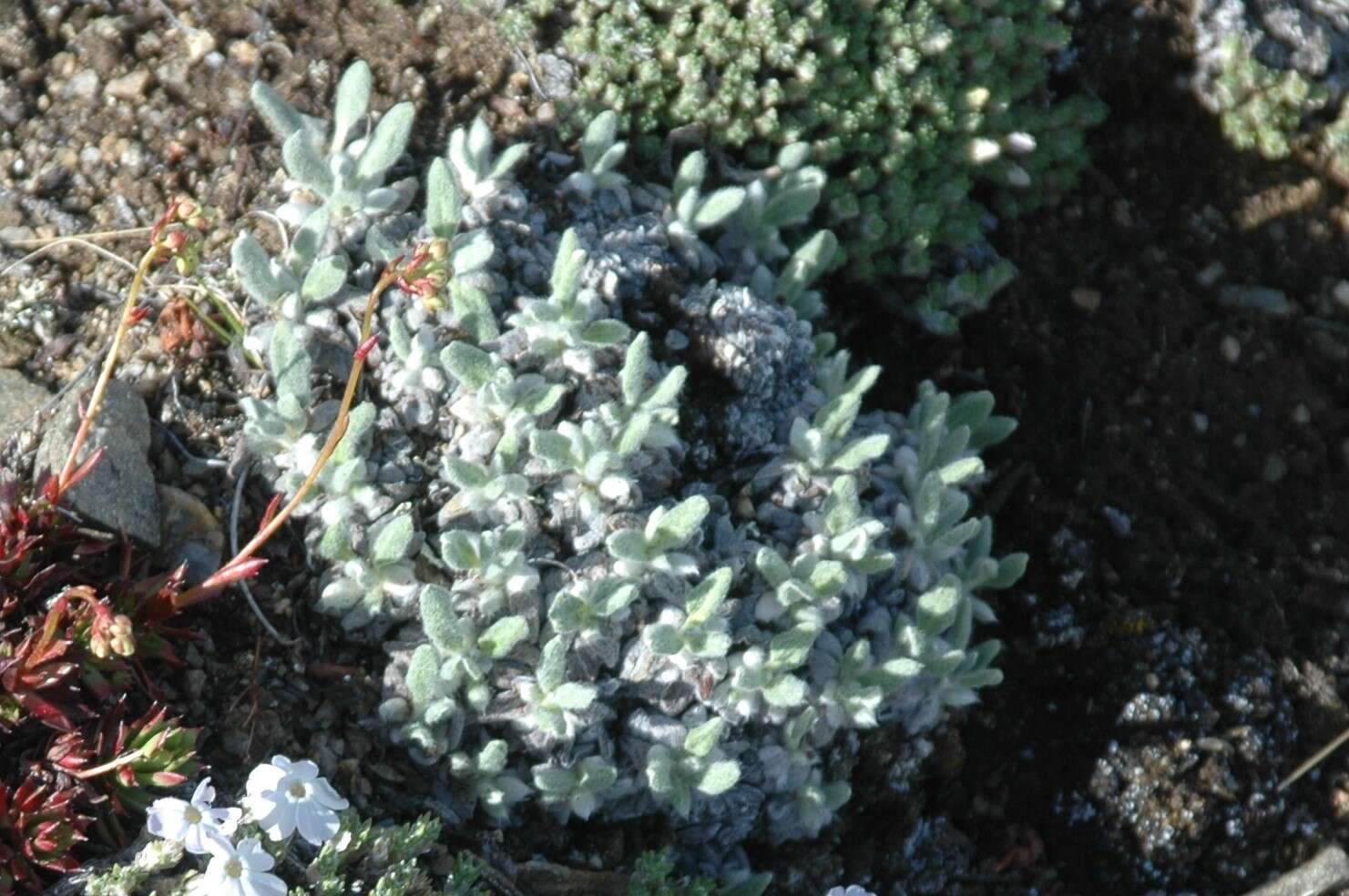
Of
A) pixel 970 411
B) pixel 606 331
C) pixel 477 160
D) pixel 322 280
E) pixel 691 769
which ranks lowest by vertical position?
pixel 691 769

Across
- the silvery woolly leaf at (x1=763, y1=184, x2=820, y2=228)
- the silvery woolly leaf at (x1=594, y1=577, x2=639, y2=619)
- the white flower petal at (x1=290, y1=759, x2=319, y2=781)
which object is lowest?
the silvery woolly leaf at (x1=594, y1=577, x2=639, y2=619)

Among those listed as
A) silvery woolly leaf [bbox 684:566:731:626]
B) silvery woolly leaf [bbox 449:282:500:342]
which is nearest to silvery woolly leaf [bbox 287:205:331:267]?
silvery woolly leaf [bbox 449:282:500:342]

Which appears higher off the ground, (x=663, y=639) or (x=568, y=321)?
(x=568, y=321)

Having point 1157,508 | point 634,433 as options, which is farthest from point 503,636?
point 1157,508

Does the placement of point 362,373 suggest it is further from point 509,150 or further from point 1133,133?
point 1133,133

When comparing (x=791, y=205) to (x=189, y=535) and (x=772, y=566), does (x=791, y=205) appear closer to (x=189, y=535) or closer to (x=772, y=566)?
(x=772, y=566)

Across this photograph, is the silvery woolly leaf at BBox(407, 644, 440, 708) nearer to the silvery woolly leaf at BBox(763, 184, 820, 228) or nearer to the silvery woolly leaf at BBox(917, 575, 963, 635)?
the silvery woolly leaf at BBox(917, 575, 963, 635)
